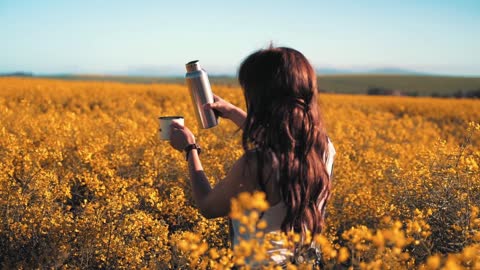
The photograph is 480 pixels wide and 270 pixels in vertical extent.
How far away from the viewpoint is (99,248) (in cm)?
338

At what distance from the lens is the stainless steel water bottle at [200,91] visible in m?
2.38

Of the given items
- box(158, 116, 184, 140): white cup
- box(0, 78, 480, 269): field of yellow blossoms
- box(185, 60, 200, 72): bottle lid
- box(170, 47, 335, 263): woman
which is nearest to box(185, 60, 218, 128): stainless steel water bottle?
box(185, 60, 200, 72): bottle lid

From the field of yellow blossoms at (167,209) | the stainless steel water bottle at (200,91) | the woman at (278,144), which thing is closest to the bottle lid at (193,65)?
the stainless steel water bottle at (200,91)

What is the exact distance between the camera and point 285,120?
1923mm

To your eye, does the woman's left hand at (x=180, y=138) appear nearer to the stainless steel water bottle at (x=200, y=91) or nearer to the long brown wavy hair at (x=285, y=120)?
the stainless steel water bottle at (x=200, y=91)

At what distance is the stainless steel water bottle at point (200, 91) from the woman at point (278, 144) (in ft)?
1.38

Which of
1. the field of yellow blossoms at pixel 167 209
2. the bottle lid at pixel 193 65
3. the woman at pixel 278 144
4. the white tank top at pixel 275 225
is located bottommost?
the field of yellow blossoms at pixel 167 209

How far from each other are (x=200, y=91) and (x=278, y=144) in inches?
25.3

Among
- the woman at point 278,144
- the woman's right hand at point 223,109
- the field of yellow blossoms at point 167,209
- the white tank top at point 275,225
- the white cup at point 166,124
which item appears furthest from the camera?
the woman's right hand at point 223,109

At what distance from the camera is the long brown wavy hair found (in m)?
1.92

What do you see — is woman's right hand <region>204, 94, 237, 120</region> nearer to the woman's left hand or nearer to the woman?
the woman's left hand

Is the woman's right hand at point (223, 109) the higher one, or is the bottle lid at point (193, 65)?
the bottle lid at point (193, 65)

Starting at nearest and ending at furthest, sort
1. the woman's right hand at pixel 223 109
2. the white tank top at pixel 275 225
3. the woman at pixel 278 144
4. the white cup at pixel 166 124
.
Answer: the woman at pixel 278 144, the white tank top at pixel 275 225, the white cup at pixel 166 124, the woman's right hand at pixel 223 109

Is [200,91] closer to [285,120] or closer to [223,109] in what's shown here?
[223,109]
